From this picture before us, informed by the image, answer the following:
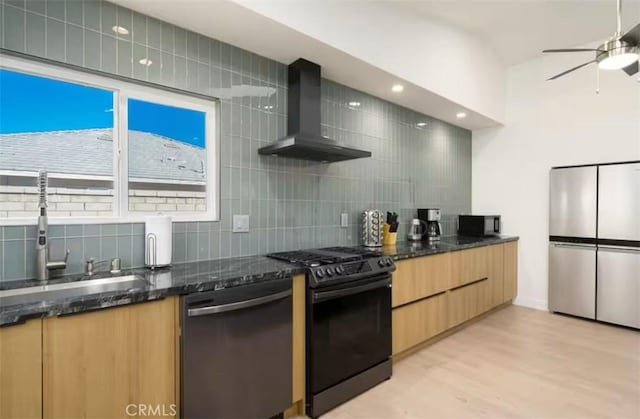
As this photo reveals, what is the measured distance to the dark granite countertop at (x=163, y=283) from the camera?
1158 mm

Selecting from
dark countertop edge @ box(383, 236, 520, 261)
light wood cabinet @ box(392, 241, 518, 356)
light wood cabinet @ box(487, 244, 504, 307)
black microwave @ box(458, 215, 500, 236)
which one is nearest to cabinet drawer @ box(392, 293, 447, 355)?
light wood cabinet @ box(392, 241, 518, 356)

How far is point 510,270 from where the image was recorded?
4.14 m

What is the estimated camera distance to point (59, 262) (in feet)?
5.29

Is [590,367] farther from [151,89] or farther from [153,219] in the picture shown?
[151,89]

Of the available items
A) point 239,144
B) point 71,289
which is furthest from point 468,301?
point 71,289

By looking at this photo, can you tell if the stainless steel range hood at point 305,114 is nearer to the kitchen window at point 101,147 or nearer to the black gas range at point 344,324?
the kitchen window at point 101,147

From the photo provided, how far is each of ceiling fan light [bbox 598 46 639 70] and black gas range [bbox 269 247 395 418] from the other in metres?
1.94

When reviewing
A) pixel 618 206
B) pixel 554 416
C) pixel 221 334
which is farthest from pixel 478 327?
pixel 221 334

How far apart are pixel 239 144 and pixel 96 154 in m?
0.87

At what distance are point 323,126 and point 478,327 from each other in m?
2.73

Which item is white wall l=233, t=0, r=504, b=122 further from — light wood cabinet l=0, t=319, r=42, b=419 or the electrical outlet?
light wood cabinet l=0, t=319, r=42, b=419

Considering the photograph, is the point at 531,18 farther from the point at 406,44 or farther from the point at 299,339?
the point at 299,339

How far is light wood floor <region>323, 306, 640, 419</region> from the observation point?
80.3 inches

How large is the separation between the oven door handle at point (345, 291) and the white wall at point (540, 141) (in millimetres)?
2934
